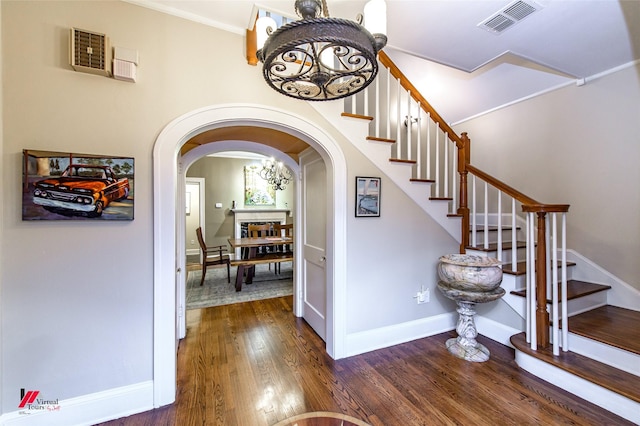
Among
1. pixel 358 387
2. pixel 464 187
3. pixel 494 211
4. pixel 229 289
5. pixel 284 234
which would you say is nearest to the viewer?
pixel 358 387

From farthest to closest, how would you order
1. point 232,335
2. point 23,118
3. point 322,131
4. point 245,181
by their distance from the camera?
1. point 245,181
2. point 232,335
3. point 322,131
4. point 23,118

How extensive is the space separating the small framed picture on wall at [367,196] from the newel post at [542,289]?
1.38 m

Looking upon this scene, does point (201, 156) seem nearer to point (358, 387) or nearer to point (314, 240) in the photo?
point (314, 240)

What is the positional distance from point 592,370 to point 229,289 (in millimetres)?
4444

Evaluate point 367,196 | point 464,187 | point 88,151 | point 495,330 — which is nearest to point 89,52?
point 88,151

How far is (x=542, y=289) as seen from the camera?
7.23 feet

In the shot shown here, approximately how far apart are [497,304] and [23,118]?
13.6ft

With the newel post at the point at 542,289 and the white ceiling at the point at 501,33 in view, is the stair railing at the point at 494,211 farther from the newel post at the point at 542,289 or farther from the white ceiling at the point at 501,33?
the white ceiling at the point at 501,33

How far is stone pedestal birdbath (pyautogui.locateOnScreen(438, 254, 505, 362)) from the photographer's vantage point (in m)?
2.33

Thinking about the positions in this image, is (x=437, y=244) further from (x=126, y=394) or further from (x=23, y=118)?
(x=23, y=118)

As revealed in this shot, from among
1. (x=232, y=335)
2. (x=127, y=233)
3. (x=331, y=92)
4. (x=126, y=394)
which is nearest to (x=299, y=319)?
(x=232, y=335)

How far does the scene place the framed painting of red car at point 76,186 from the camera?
1.56m

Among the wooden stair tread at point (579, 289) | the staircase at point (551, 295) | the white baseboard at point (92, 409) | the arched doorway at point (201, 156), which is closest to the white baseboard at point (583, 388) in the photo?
the staircase at point (551, 295)

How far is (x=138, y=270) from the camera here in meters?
1.80
